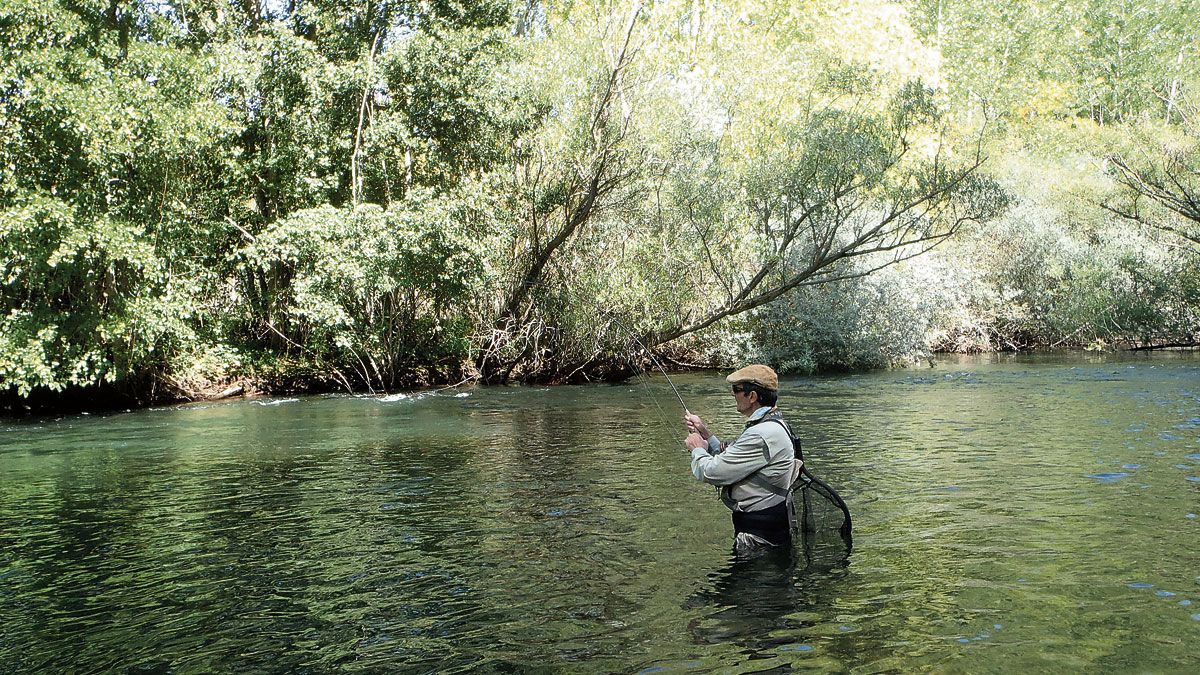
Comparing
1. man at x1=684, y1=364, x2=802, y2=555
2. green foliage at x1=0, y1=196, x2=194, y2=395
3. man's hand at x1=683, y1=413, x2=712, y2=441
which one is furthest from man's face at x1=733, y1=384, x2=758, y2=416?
green foliage at x1=0, y1=196, x2=194, y2=395

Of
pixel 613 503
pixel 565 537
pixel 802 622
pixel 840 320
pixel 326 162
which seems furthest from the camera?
pixel 840 320

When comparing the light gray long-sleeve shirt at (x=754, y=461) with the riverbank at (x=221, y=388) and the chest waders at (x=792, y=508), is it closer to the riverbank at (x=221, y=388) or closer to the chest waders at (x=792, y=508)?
the chest waders at (x=792, y=508)

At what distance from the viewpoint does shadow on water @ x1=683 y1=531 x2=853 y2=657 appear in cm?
612

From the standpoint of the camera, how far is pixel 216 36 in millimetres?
25375

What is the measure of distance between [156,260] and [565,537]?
16.2 m

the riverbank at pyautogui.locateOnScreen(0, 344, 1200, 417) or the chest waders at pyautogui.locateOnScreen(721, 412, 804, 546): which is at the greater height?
the riverbank at pyautogui.locateOnScreen(0, 344, 1200, 417)

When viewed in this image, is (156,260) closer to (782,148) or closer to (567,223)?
(567,223)

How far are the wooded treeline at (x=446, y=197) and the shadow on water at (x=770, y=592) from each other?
17.0 meters

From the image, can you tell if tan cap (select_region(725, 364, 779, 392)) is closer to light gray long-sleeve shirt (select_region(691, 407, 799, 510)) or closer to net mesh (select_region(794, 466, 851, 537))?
light gray long-sleeve shirt (select_region(691, 407, 799, 510))

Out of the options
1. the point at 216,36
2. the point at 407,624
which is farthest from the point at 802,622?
the point at 216,36

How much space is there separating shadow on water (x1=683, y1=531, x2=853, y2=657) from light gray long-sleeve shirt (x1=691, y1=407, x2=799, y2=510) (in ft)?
1.79

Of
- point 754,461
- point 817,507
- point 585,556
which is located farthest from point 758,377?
point 585,556

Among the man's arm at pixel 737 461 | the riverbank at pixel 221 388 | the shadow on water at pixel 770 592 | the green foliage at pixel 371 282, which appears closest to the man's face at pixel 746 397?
the man's arm at pixel 737 461

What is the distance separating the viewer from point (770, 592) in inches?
274
